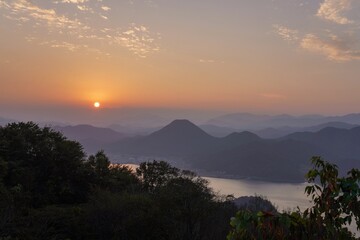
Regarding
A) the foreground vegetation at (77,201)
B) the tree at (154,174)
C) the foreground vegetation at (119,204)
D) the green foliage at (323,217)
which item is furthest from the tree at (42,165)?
the green foliage at (323,217)

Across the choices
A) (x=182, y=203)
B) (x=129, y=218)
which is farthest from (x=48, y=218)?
(x=182, y=203)

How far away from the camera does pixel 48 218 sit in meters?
24.2

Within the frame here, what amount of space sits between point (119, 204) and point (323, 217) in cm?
2267

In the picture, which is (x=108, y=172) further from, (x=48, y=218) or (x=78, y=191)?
(x=48, y=218)

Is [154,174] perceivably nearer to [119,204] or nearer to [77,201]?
[77,201]

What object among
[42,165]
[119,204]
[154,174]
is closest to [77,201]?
[42,165]

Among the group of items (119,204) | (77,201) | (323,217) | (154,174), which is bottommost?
(77,201)

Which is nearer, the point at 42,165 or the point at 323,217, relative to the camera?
the point at 323,217

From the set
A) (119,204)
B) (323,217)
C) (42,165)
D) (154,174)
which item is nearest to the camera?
(323,217)

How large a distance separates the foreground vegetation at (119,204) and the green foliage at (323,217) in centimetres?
1

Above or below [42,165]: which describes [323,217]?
above

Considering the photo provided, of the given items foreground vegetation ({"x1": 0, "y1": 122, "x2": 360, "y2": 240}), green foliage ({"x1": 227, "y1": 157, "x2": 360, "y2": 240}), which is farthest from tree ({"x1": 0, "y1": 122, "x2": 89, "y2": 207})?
green foliage ({"x1": 227, "y1": 157, "x2": 360, "y2": 240})

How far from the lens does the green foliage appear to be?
3.90m

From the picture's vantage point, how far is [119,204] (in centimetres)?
2541
